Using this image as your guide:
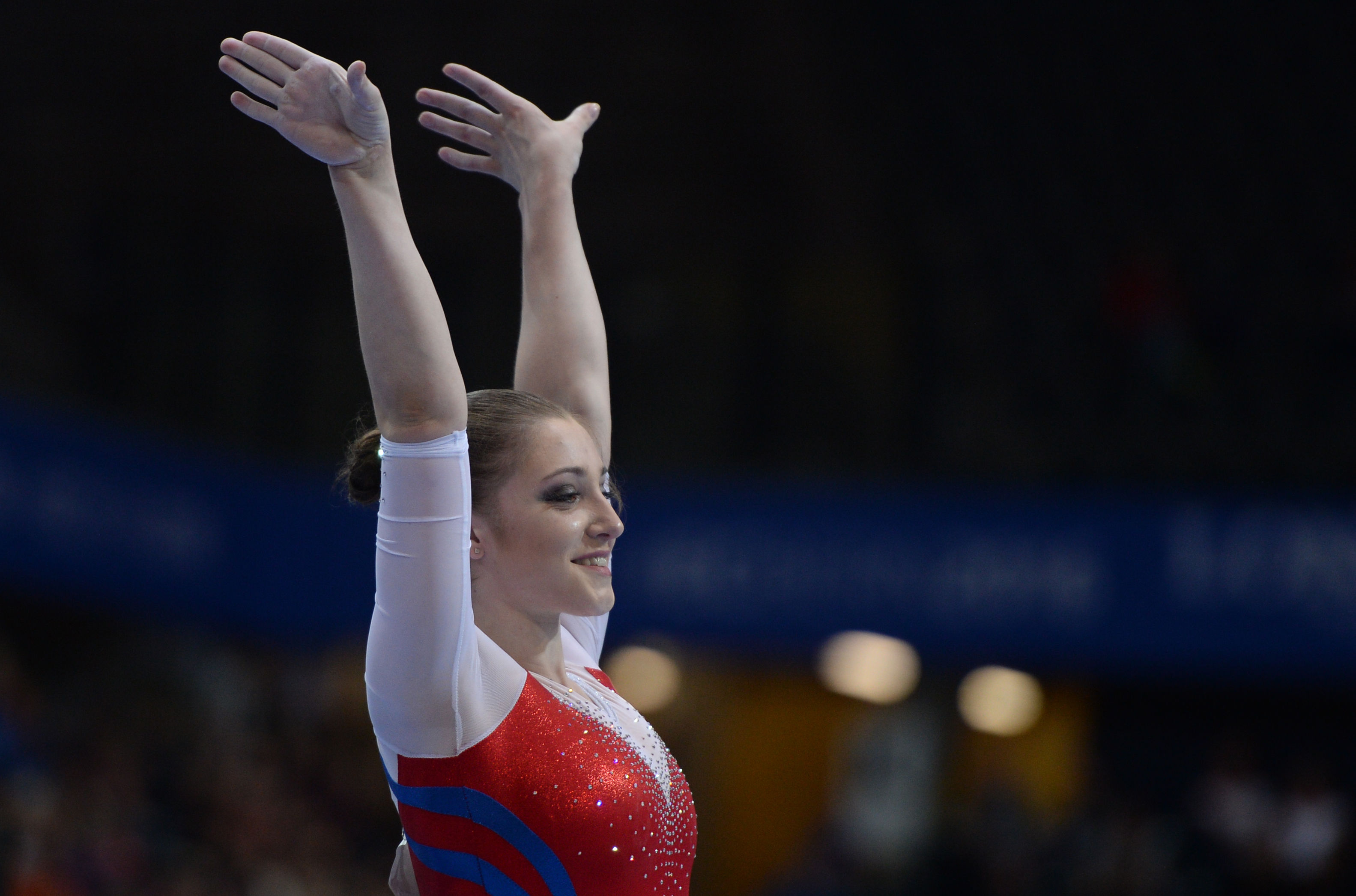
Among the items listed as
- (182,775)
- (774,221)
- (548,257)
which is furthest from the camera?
(774,221)

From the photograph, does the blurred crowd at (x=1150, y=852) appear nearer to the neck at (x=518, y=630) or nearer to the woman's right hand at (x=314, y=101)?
the neck at (x=518, y=630)

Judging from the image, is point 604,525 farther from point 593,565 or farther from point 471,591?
point 471,591

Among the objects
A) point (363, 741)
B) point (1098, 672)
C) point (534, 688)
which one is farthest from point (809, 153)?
point (534, 688)

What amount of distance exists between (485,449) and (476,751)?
1.11 ft

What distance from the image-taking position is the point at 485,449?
Result: 182 centimetres

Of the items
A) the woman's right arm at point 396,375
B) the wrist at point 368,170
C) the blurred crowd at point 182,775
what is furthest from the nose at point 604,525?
the blurred crowd at point 182,775

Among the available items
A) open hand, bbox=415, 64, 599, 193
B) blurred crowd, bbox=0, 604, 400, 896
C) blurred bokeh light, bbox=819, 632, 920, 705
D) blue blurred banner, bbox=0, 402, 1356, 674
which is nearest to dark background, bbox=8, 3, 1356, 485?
blue blurred banner, bbox=0, 402, 1356, 674

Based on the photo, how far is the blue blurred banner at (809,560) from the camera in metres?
7.38

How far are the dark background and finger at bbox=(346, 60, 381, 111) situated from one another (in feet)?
23.0

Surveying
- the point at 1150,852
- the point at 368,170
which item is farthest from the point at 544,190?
the point at 1150,852

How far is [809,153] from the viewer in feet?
31.8

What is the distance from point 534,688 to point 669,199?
8723 mm

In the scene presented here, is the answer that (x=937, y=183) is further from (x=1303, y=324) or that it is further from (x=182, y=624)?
(x=182, y=624)

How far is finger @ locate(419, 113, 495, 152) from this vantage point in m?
2.09
